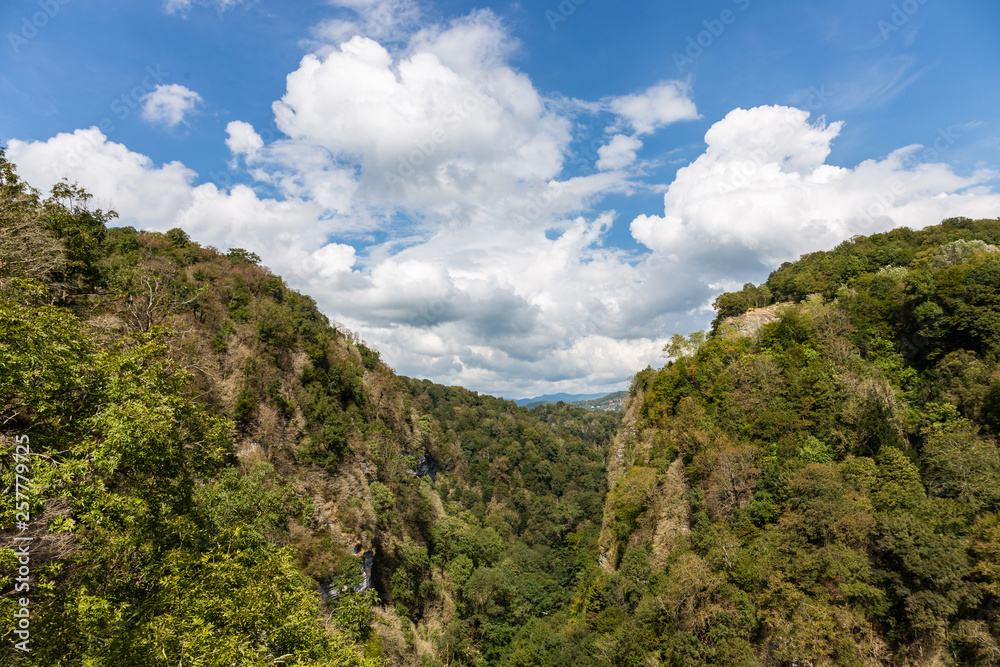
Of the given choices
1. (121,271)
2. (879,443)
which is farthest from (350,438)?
(879,443)

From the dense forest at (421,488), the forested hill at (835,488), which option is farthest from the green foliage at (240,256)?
the forested hill at (835,488)

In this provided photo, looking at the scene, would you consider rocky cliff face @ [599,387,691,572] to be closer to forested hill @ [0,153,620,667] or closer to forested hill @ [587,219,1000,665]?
forested hill @ [587,219,1000,665]

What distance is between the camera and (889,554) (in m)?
20.7

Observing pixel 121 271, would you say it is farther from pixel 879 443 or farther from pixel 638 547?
pixel 879 443

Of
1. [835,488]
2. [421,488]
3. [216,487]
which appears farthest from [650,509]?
[216,487]

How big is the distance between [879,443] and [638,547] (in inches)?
742

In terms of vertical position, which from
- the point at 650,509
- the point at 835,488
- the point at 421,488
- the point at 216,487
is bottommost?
the point at 421,488

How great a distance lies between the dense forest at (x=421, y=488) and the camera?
7969mm

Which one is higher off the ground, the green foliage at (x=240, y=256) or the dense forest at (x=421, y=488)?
the green foliage at (x=240, y=256)

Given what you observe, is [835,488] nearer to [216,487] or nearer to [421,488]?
[216,487]

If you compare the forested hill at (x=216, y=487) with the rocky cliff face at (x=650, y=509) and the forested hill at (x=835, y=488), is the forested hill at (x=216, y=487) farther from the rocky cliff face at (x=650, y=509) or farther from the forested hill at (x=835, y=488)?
the forested hill at (x=835, y=488)

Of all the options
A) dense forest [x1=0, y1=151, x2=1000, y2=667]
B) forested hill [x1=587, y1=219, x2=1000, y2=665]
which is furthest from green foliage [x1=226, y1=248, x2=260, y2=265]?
forested hill [x1=587, y1=219, x2=1000, y2=665]

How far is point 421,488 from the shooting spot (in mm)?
55344

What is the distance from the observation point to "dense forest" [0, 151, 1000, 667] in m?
7.97
